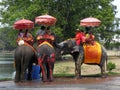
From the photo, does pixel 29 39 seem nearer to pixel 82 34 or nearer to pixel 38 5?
→ pixel 82 34

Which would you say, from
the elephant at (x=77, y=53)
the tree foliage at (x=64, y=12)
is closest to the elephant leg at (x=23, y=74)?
the elephant at (x=77, y=53)

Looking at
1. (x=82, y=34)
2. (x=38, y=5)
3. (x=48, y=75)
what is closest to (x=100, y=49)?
(x=82, y=34)

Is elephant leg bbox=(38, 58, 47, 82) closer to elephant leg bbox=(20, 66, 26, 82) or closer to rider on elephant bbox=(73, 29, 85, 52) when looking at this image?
elephant leg bbox=(20, 66, 26, 82)

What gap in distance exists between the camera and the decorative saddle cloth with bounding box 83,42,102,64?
18188 millimetres

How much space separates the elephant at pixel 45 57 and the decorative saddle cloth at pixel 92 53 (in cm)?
200

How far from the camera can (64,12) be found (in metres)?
50.3

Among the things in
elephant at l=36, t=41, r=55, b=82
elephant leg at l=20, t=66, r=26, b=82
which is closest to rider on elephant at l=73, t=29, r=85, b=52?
elephant at l=36, t=41, r=55, b=82

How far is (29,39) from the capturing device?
17.1m

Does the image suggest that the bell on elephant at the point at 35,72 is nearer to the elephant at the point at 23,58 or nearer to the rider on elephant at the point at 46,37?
the elephant at the point at 23,58

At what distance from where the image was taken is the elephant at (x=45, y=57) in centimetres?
1659

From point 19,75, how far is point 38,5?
32375 mm

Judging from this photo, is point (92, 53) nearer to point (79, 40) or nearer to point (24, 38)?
point (79, 40)

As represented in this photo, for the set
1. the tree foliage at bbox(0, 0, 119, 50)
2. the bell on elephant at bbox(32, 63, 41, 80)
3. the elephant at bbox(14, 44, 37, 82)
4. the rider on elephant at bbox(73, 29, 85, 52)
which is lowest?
the bell on elephant at bbox(32, 63, 41, 80)

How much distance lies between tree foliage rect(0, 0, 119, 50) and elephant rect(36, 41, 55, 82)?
30191 mm
